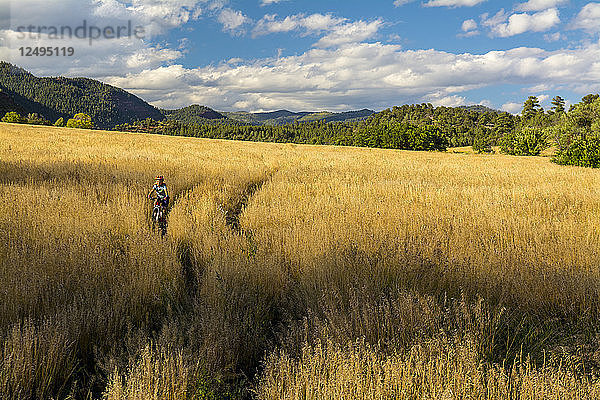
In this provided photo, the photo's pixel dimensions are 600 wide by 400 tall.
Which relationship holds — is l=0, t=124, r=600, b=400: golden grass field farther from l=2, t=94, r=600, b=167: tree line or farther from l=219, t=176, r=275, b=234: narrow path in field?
l=2, t=94, r=600, b=167: tree line

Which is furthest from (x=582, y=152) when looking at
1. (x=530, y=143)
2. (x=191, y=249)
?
(x=191, y=249)

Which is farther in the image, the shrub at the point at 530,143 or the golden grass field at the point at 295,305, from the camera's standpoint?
the shrub at the point at 530,143

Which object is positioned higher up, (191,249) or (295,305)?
(191,249)

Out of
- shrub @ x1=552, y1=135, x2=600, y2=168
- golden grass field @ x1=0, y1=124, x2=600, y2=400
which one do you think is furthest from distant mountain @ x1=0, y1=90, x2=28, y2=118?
shrub @ x1=552, y1=135, x2=600, y2=168

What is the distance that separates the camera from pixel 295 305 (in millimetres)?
3275

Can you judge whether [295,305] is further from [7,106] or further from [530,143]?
[7,106]

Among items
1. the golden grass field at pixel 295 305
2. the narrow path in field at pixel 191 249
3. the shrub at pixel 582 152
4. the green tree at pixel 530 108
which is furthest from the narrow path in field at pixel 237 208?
the green tree at pixel 530 108

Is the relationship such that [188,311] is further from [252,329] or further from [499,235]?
[499,235]

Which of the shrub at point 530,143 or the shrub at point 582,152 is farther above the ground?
the shrub at point 530,143

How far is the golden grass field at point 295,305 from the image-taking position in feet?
6.77

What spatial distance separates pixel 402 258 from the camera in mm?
3943

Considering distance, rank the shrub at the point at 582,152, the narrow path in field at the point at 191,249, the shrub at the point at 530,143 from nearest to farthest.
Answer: the narrow path in field at the point at 191,249 < the shrub at the point at 582,152 < the shrub at the point at 530,143

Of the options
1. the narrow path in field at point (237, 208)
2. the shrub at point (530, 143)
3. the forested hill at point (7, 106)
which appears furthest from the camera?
the forested hill at point (7, 106)

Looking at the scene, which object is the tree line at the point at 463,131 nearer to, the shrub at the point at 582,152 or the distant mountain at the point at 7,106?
the shrub at the point at 582,152
